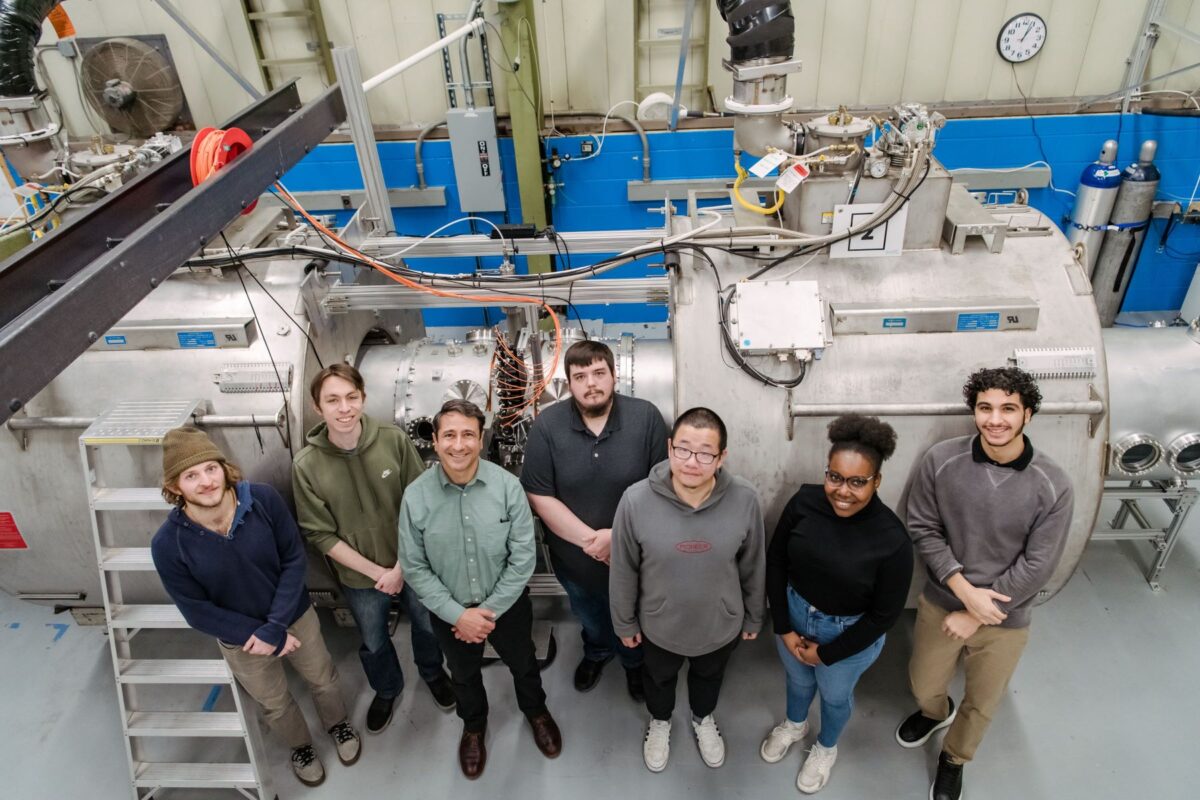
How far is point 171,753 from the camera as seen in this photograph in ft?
9.04

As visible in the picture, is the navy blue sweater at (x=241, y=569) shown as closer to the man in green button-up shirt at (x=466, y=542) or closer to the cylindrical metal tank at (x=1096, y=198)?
the man in green button-up shirt at (x=466, y=542)

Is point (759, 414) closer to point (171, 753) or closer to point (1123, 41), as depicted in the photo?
point (171, 753)

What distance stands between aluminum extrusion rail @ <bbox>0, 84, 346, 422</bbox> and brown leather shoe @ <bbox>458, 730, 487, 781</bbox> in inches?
74.1

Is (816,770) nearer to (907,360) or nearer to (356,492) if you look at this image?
(907,360)

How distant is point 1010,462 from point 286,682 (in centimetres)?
247

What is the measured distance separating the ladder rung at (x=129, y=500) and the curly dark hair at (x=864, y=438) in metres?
2.09

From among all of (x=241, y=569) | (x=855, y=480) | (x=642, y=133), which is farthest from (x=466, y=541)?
(x=642, y=133)

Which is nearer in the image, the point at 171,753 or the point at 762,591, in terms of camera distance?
the point at 762,591

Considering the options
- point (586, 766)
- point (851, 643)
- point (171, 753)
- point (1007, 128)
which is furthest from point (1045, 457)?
point (1007, 128)

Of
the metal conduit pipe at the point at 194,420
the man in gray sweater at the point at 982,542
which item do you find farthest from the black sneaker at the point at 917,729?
the metal conduit pipe at the point at 194,420

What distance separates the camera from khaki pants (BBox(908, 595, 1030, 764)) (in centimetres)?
227

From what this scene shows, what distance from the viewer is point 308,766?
2.64 meters

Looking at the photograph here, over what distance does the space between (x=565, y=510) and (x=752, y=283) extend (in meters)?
0.99

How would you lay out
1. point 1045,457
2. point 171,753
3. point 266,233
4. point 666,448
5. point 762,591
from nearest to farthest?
point 1045,457 < point 762,591 < point 666,448 < point 171,753 < point 266,233
